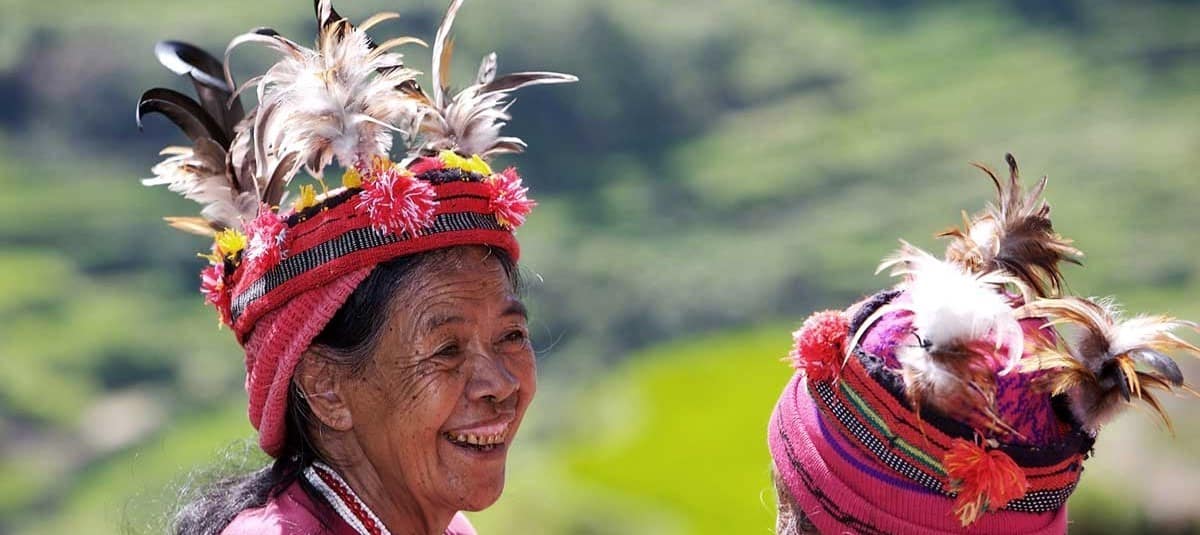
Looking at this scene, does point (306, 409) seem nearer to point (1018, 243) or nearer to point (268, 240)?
point (268, 240)

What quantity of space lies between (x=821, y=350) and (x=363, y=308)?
3.23ft

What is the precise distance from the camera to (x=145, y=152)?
585 inches

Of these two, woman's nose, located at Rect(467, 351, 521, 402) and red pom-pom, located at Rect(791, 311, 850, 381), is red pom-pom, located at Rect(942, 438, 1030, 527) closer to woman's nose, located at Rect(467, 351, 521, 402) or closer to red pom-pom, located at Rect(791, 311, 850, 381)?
red pom-pom, located at Rect(791, 311, 850, 381)

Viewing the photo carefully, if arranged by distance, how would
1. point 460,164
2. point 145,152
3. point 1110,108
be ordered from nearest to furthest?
point 460,164 < point 145,152 < point 1110,108

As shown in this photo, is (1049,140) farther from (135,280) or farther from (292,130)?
(292,130)

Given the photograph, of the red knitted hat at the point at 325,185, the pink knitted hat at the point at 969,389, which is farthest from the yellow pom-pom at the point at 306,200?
the pink knitted hat at the point at 969,389

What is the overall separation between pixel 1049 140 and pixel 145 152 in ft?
32.4

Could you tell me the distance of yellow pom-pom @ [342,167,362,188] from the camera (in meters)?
3.01

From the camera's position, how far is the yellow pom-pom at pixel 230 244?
3.13 metres

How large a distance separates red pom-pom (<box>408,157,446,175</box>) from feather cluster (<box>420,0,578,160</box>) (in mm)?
68

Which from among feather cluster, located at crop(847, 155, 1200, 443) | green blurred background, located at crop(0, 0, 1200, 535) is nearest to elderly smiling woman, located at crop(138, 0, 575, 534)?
feather cluster, located at crop(847, 155, 1200, 443)

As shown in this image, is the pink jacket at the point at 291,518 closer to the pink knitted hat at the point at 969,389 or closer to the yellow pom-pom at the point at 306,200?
the yellow pom-pom at the point at 306,200

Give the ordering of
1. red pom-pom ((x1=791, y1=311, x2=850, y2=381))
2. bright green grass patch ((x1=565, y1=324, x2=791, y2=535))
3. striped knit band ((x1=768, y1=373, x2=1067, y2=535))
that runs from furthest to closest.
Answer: bright green grass patch ((x1=565, y1=324, x2=791, y2=535)) → red pom-pom ((x1=791, y1=311, x2=850, y2=381)) → striped knit band ((x1=768, y1=373, x2=1067, y2=535))

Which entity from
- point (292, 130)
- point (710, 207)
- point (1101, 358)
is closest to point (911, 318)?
point (1101, 358)
